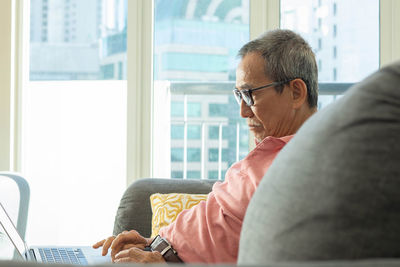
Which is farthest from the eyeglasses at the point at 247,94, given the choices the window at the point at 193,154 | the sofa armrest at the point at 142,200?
the window at the point at 193,154

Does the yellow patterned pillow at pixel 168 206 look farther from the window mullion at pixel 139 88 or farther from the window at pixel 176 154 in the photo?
the window at pixel 176 154

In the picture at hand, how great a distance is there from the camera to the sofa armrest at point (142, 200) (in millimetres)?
Answer: 2168

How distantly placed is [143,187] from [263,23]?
172 centimetres

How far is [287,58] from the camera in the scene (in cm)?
168

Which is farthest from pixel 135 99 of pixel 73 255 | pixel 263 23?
pixel 73 255

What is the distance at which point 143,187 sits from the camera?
7.29 feet

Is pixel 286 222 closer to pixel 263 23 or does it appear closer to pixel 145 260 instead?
pixel 145 260

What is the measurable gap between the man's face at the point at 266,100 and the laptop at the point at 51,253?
66 centimetres

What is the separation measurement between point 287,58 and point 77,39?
2.37 meters

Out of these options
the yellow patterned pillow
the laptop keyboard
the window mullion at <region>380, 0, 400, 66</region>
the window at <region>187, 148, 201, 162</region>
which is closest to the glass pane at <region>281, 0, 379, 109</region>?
the window mullion at <region>380, 0, 400, 66</region>

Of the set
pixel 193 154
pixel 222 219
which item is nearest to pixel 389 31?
pixel 193 154

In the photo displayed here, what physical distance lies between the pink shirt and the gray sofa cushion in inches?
31.9

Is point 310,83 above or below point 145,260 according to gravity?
above

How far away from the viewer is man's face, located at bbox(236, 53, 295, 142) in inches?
66.6
